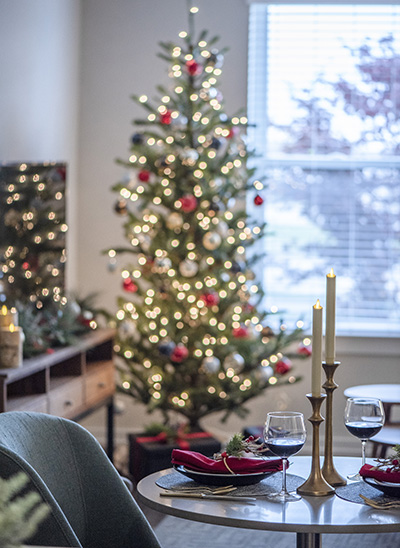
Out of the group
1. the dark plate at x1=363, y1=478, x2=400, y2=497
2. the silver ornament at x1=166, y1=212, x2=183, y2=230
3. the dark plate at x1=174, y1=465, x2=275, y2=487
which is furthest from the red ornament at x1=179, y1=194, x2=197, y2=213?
the dark plate at x1=363, y1=478, x2=400, y2=497

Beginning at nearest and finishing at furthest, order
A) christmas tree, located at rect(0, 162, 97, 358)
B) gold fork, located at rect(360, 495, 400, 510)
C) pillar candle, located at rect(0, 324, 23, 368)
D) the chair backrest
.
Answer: gold fork, located at rect(360, 495, 400, 510) → the chair backrest → pillar candle, located at rect(0, 324, 23, 368) → christmas tree, located at rect(0, 162, 97, 358)

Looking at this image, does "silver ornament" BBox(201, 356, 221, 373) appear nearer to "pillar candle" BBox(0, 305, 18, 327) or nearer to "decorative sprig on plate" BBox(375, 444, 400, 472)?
"pillar candle" BBox(0, 305, 18, 327)

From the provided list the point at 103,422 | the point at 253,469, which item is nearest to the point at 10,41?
the point at 103,422

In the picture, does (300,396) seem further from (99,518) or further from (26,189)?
(99,518)

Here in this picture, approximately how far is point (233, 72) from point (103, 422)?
7.46ft

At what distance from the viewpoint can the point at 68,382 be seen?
11.9 feet

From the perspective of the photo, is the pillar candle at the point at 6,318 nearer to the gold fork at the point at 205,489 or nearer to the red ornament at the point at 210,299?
the red ornament at the point at 210,299

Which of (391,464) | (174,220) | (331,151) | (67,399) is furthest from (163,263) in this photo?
(391,464)

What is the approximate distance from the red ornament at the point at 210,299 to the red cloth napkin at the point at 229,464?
2170 mm

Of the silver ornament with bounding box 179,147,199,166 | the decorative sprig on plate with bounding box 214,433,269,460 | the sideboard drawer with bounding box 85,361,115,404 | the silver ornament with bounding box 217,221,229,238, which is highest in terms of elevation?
the silver ornament with bounding box 179,147,199,166

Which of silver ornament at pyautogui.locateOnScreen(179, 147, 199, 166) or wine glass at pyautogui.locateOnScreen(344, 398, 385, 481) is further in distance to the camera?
silver ornament at pyautogui.locateOnScreen(179, 147, 199, 166)

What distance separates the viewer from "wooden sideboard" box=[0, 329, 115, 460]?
3.15 metres

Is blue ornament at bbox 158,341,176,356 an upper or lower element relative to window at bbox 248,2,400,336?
lower

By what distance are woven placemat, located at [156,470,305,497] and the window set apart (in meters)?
3.06
